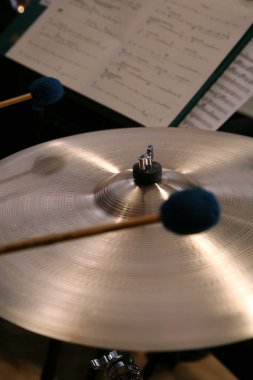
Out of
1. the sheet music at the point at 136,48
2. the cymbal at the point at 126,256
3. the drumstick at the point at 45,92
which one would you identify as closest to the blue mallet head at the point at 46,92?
the drumstick at the point at 45,92

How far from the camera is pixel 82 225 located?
764mm

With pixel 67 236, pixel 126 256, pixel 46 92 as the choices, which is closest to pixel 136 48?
pixel 46 92

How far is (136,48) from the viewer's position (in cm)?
137

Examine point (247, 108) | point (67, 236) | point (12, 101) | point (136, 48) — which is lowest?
point (67, 236)

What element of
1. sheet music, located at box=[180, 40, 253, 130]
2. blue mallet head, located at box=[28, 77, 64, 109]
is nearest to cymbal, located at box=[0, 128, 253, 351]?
blue mallet head, located at box=[28, 77, 64, 109]

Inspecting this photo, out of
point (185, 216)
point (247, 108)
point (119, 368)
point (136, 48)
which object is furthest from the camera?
point (136, 48)

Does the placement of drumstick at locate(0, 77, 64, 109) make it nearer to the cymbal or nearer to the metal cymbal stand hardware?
the cymbal

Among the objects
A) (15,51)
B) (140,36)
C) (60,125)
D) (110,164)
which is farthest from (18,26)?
(110,164)

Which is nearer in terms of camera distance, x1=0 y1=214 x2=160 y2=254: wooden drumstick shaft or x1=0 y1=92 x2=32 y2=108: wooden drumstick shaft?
x1=0 y1=214 x2=160 y2=254: wooden drumstick shaft

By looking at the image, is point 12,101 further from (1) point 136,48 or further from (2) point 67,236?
(1) point 136,48

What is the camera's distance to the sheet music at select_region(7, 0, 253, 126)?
1256mm

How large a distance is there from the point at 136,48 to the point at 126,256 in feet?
2.66

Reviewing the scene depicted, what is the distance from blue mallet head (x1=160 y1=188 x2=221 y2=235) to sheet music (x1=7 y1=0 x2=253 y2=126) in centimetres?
71

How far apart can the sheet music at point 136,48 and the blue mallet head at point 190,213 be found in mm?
713
